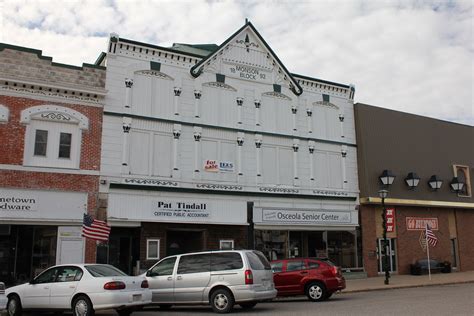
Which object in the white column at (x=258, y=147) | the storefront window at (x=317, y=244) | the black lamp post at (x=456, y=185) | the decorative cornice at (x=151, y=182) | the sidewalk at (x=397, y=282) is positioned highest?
the white column at (x=258, y=147)

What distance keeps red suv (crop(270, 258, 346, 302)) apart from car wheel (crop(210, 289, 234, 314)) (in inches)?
172

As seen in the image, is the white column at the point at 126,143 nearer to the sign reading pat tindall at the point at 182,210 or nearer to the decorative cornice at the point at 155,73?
the sign reading pat tindall at the point at 182,210

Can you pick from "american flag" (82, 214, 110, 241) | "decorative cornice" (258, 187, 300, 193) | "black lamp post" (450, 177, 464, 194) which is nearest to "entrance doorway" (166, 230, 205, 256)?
"decorative cornice" (258, 187, 300, 193)

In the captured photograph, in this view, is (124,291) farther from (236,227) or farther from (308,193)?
(308,193)

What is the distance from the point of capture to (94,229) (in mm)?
19203

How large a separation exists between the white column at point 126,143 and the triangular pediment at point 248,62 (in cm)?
429

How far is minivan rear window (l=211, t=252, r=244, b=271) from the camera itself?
14523 mm

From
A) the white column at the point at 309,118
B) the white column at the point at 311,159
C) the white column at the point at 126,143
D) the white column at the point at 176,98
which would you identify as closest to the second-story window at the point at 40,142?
the white column at the point at 126,143

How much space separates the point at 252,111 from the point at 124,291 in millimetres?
15204

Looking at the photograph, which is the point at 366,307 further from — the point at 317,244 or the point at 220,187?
the point at 317,244

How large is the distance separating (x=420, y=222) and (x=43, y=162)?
21.6m

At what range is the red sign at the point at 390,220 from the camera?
29361 millimetres

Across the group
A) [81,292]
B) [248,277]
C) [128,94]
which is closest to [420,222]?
[128,94]

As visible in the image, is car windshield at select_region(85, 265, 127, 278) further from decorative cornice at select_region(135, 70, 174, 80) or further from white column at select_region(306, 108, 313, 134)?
white column at select_region(306, 108, 313, 134)
